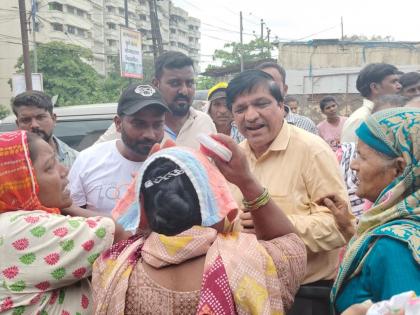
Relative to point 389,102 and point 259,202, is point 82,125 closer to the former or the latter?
point 389,102

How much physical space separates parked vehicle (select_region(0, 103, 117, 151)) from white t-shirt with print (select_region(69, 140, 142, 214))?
2507 mm

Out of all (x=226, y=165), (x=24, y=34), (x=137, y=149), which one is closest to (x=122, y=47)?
(x=24, y=34)

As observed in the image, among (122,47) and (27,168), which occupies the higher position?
(122,47)

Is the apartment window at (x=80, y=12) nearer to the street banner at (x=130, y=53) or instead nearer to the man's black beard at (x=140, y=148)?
the street banner at (x=130, y=53)

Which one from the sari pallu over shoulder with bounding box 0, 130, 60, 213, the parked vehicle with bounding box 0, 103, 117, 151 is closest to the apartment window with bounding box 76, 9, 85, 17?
the parked vehicle with bounding box 0, 103, 117, 151

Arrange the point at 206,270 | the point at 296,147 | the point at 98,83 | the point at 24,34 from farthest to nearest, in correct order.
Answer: the point at 98,83 → the point at 24,34 → the point at 296,147 → the point at 206,270

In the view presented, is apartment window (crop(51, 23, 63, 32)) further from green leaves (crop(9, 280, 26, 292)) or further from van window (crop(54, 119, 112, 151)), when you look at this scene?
green leaves (crop(9, 280, 26, 292))

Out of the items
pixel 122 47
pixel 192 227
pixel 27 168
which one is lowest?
pixel 192 227

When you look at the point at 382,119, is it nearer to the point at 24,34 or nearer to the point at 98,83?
the point at 24,34

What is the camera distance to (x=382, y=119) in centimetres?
178

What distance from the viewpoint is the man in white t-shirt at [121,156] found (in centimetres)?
275

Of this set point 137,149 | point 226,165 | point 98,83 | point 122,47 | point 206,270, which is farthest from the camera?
point 98,83

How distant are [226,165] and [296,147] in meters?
0.87

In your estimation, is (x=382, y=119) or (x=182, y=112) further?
(x=182, y=112)
